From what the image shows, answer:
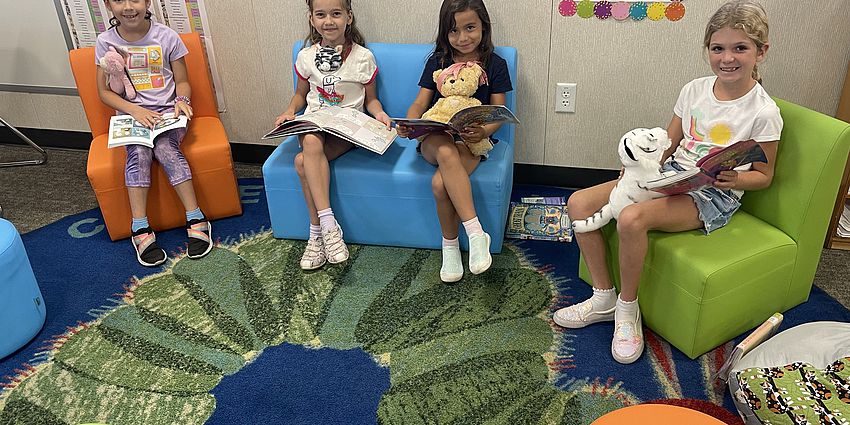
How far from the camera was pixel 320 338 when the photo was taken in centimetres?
211

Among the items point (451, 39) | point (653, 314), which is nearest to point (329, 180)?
point (451, 39)

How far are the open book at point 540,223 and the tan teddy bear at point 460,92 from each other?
1.17 feet

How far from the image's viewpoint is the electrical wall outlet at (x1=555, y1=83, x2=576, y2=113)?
2744 mm

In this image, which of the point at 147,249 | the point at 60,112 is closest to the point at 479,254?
the point at 147,249

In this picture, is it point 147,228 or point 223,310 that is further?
point 147,228

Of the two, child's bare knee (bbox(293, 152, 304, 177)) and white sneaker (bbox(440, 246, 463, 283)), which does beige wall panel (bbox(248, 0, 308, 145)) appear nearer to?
child's bare knee (bbox(293, 152, 304, 177))

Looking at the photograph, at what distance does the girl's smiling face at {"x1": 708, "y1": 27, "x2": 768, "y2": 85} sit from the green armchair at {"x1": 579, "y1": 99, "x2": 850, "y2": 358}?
0.22 m

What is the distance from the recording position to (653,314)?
2.04m

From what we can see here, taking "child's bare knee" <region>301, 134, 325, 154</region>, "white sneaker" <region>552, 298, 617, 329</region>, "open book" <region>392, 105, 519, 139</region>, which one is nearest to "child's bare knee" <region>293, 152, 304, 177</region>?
"child's bare knee" <region>301, 134, 325, 154</region>

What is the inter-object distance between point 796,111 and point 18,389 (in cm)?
235

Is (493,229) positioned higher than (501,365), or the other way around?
(493,229)

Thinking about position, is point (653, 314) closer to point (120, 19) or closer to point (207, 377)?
point (207, 377)

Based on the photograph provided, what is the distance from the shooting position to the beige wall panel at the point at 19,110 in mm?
3441

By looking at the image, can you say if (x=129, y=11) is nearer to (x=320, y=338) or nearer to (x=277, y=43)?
(x=277, y=43)
